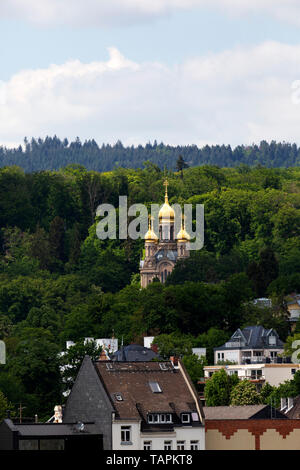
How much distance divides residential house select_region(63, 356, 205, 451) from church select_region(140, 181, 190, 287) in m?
109

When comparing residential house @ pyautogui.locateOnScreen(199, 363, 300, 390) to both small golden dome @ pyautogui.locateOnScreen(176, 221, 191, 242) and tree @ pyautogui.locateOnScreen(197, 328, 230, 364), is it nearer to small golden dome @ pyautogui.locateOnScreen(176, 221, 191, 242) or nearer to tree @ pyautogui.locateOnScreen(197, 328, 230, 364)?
tree @ pyautogui.locateOnScreen(197, 328, 230, 364)

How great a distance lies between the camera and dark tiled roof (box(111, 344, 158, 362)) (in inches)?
4156

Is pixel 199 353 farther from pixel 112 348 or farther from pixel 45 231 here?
pixel 45 231

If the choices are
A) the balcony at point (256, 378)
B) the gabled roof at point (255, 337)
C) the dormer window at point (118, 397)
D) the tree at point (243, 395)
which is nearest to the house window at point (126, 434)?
the dormer window at point (118, 397)

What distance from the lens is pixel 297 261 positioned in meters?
162

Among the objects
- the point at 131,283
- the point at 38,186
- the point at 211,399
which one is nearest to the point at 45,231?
the point at 38,186

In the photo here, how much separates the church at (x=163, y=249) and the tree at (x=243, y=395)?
68539mm

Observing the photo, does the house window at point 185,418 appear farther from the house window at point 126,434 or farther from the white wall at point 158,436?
the house window at point 126,434

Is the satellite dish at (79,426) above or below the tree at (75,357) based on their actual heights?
below

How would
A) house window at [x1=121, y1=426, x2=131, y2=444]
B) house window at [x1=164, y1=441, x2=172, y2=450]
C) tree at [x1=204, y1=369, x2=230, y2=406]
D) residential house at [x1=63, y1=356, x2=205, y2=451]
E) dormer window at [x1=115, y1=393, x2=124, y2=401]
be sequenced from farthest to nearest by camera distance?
tree at [x1=204, y1=369, x2=230, y2=406], dormer window at [x1=115, y1=393, x2=124, y2=401], house window at [x1=164, y1=441, x2=172, y2=450], residential house at [x1=63, y1=356, x2=205, y2=451], house window at [x1=121, y1=426, x2=131, y2=444]

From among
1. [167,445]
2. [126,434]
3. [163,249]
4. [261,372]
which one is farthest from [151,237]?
[126,434]

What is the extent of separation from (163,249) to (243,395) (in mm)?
77425

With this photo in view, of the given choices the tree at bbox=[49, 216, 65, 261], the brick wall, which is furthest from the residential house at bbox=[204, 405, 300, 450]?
the tree at bbox=[49, 216, 65, 261]

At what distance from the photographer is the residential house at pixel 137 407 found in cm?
5181
